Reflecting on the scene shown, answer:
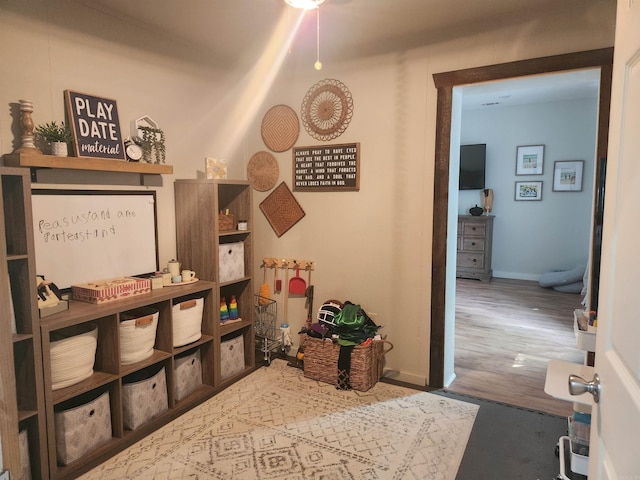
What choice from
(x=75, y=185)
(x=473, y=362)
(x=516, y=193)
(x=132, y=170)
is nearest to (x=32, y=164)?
(x=75, y=185)

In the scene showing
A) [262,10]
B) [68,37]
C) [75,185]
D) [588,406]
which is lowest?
[588,406]

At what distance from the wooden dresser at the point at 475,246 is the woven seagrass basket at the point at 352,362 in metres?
4.03

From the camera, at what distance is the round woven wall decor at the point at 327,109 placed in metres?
3.20

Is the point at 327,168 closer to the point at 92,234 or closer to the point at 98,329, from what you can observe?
the point at 92,234

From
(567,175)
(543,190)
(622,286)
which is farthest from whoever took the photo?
(543,190)

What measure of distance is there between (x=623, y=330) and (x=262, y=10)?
2454mm

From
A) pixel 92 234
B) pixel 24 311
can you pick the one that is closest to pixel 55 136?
pixel 92 234

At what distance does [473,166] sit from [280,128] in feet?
A: 14.6

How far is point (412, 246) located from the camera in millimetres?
3016

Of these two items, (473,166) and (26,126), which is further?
(473,166)

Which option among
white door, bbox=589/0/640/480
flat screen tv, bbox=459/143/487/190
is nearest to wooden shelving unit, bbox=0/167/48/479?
white door, bbox=589/0/640/480

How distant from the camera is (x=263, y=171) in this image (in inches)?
141

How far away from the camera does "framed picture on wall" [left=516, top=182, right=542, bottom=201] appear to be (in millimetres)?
6449

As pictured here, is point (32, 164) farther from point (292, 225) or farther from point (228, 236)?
point (292, 225)
